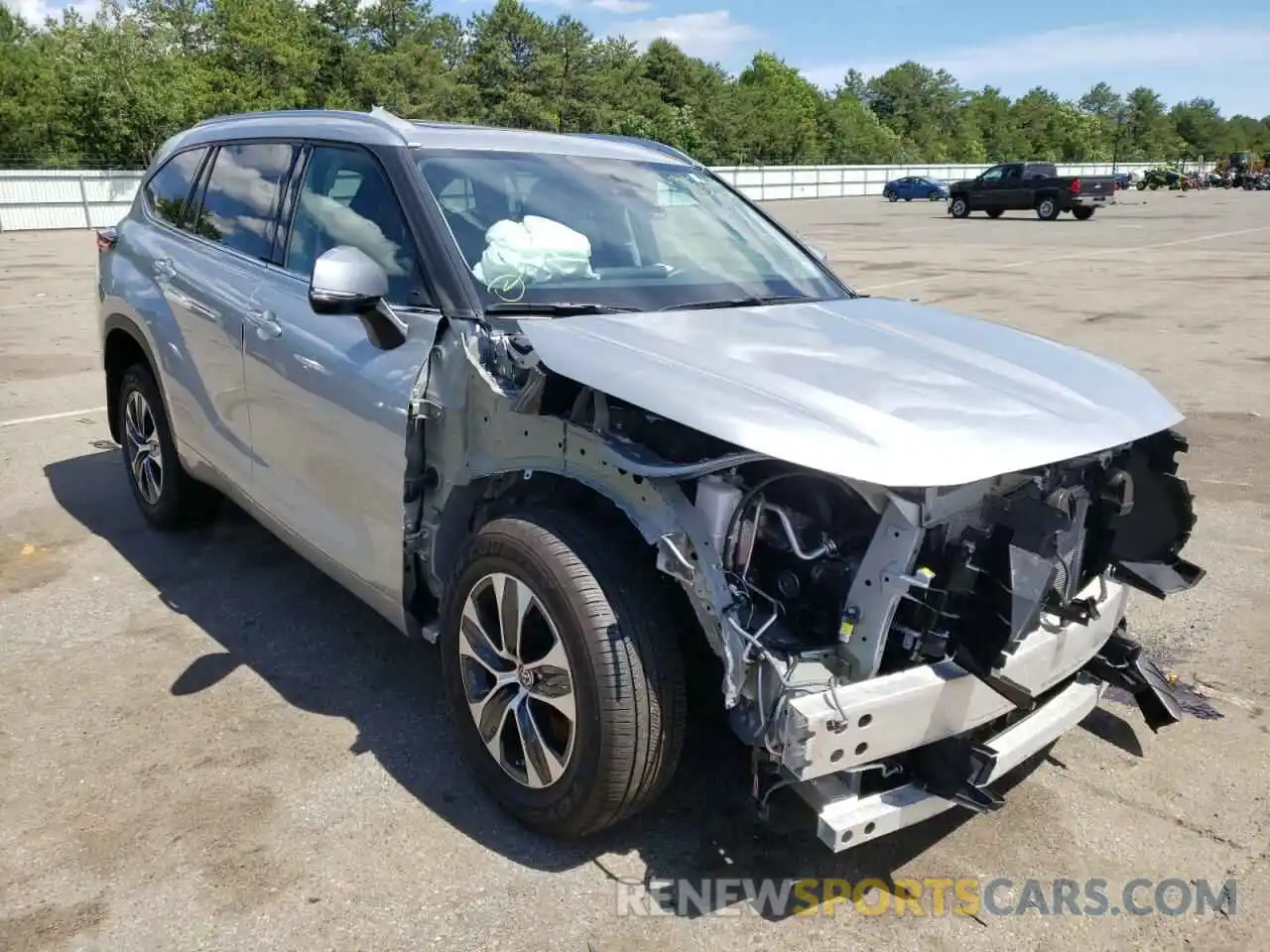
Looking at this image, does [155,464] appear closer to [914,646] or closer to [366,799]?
[366,799]

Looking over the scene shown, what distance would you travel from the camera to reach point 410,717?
3.58m

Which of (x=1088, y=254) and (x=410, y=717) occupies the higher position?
(x=1088, y=254)

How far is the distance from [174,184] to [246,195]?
38.4 inches

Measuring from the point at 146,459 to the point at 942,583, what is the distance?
4.17 metres

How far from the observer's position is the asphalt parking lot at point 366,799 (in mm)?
2637

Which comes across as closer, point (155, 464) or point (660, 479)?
point (660, 479)

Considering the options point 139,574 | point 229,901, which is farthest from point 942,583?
point 139,574

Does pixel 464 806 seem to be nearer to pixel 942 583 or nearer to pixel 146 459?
pixel 942 583

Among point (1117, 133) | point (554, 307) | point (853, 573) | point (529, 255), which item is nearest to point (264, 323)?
point (529, 255)

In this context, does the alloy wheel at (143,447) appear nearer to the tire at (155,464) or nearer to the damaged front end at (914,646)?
the tire at (155,464)

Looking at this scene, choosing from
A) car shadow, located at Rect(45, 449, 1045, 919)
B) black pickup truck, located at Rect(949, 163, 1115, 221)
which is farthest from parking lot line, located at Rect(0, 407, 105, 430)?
black pickup truck, located at Rect(949, 163, 1115, 221)

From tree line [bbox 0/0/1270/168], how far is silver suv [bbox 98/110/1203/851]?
3828 cm

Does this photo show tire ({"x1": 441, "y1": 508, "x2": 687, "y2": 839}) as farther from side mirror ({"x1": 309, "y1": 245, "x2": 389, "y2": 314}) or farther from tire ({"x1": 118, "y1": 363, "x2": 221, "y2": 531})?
tire ({"x1": 118, "y1": 363, "x2": 221, "y2": 531})

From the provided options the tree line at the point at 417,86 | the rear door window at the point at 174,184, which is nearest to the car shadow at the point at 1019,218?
the tree line at the point at 417,86
